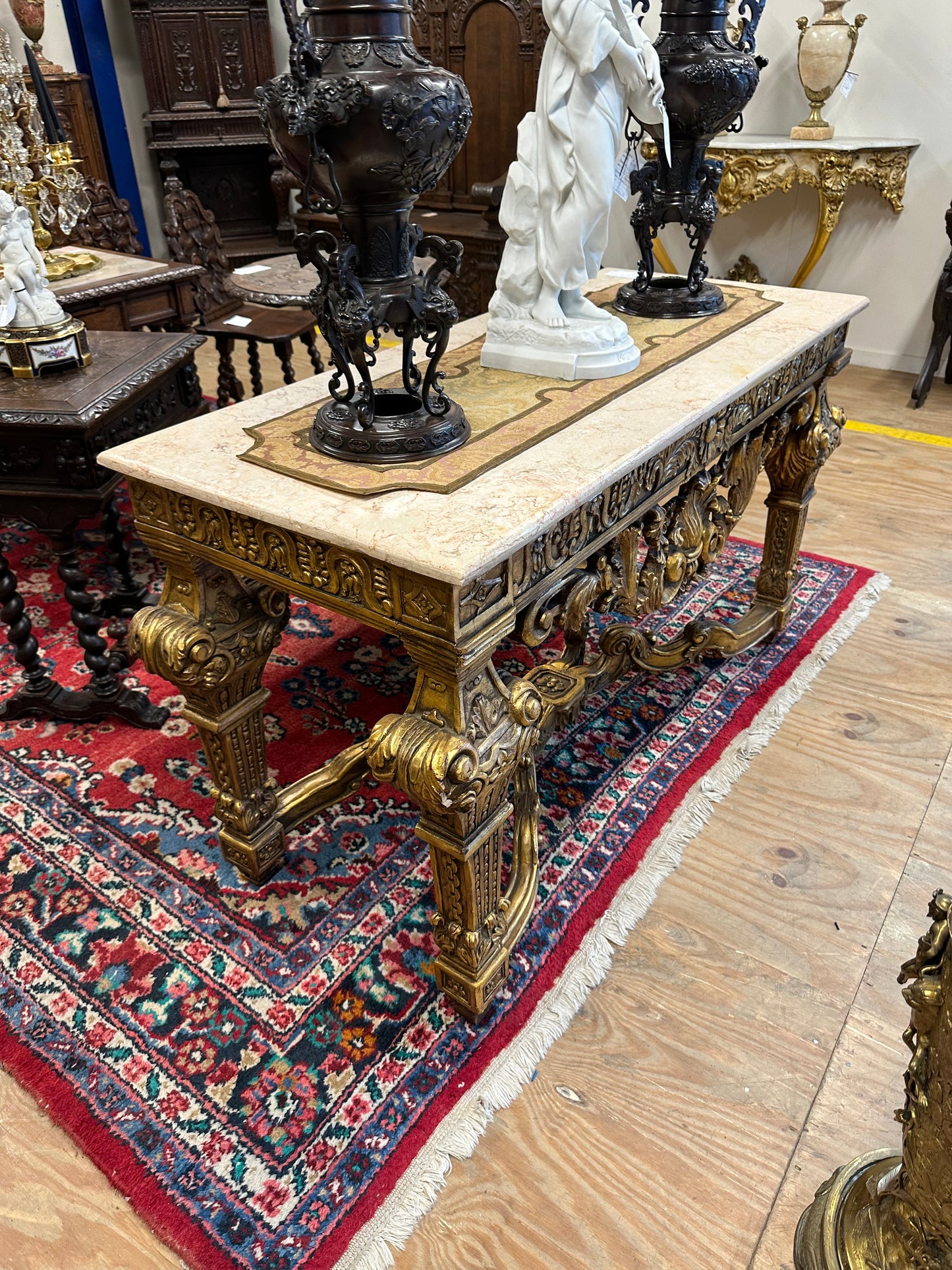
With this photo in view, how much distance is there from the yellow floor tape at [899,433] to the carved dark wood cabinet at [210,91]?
4.79 meters

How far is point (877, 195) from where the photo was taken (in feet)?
15.3

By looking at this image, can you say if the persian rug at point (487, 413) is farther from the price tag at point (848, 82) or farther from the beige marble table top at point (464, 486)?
the price tag at point (848, 82)

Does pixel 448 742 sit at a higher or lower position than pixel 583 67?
lower

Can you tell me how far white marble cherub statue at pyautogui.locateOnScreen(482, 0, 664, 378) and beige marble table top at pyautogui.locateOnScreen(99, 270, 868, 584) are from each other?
0.65 ft

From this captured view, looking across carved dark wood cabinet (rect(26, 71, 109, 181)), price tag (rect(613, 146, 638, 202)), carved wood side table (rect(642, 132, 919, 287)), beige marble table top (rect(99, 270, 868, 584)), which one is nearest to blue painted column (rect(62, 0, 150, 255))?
carved dark wood cabinet (rect(26, 71, 109, 181))

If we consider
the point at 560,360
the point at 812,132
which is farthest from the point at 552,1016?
the point at 812,132

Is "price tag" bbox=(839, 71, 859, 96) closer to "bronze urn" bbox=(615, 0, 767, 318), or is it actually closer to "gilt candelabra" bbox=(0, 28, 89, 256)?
"bronze urn" bbox=(615, 0, 767, 318)

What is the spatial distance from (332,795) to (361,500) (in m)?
0.89

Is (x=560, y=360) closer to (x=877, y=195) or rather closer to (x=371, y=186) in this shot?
(x=371, y=186)

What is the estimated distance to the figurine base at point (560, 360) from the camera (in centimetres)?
173

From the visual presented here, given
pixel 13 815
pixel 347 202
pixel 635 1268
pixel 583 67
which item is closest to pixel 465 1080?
pixel 635 1268

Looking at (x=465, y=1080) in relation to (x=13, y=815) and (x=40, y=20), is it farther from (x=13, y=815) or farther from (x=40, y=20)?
(x=40, y=20)

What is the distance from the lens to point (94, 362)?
8.33 feet

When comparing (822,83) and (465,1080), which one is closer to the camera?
(465,1080)
